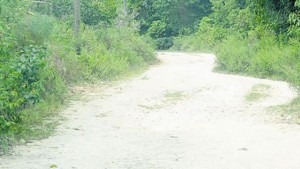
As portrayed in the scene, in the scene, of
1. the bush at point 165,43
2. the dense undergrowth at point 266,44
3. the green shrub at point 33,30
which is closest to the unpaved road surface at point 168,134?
the dense undergrowth at point 266,44

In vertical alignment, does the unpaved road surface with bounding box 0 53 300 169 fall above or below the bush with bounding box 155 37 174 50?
above

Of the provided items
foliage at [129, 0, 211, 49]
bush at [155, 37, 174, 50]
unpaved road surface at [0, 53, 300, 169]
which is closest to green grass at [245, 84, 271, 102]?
unpaved road surface at [0, 53, 300, 169]

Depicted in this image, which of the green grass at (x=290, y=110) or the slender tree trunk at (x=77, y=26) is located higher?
the slender tree trunk at (x=77, y=26)

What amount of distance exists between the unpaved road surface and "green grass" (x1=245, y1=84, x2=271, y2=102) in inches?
6.8

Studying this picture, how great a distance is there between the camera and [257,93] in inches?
588

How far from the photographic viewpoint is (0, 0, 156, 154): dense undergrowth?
340 inches

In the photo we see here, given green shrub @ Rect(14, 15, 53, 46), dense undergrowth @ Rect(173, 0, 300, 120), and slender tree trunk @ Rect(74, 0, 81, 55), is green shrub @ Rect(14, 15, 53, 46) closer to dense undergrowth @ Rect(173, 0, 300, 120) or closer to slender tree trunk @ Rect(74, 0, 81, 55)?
slender tree trunk @ Rect(74, 0, 81, 55)

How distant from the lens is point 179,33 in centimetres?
5228

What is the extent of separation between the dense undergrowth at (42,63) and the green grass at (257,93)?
16.5 feet

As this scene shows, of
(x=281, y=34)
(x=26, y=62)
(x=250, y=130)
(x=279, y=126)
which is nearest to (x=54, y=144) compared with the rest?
(x=26, y=62)

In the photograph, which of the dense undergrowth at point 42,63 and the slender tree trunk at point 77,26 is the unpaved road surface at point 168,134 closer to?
the dense undergrowth at point 42,63

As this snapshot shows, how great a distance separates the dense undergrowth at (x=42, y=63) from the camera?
863 centimetres

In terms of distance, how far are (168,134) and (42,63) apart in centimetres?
276

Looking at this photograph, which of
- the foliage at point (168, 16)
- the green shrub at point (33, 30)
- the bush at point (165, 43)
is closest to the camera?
the green shrub at point (33, 30)
